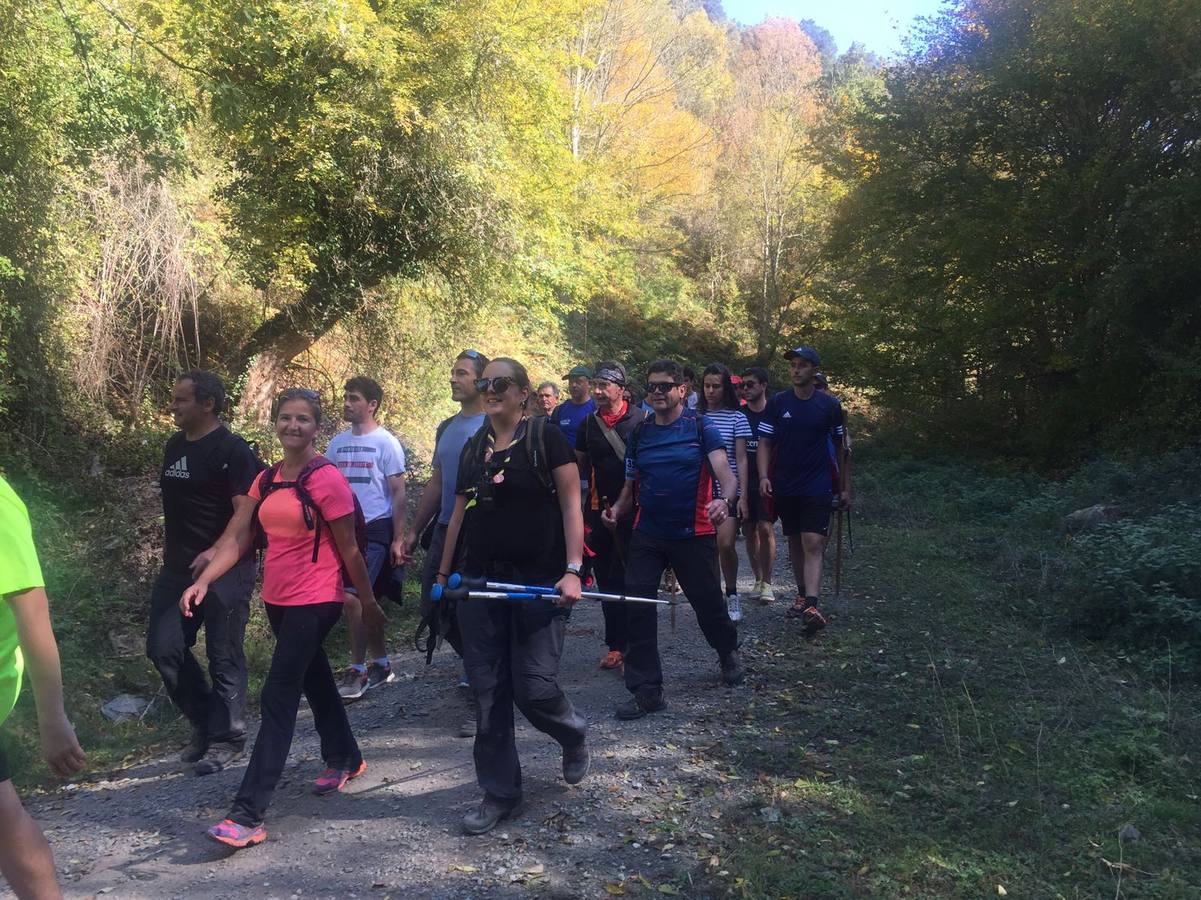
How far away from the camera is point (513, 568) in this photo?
434cm

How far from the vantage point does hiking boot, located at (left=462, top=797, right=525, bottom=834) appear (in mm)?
4250

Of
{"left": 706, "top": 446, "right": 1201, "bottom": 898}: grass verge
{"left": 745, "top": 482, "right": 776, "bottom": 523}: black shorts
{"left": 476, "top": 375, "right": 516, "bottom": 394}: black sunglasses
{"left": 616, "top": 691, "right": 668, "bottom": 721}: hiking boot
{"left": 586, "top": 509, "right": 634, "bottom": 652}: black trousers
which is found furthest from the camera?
{"left": 745, "top": 482, "right": 776, "bottom": 523}: black shorts

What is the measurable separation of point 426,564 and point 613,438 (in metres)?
1.46

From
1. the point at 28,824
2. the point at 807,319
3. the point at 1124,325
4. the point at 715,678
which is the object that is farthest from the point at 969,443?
the point at 28,824

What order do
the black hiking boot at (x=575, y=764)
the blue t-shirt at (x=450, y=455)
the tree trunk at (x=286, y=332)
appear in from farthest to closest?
the tree trunk at (x=286, y=332) → the blue t-shirt at (x=450, y=455) → the black hiking boot at (x=575, y=764)

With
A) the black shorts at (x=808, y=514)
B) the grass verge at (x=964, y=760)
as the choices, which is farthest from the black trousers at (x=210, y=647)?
the black shorts at (x=808, y=514)

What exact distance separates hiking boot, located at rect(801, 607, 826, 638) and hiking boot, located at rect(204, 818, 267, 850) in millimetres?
4450

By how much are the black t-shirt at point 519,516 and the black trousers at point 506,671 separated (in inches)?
7.4

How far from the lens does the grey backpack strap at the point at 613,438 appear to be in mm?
6301

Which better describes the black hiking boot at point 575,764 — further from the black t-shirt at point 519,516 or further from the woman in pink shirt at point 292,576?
the woman in pink shirt at point 292,576

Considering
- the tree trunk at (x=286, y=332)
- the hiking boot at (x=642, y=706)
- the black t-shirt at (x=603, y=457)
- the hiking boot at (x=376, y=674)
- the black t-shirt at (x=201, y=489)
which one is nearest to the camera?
the black t-shirt at (x=201, y=489)

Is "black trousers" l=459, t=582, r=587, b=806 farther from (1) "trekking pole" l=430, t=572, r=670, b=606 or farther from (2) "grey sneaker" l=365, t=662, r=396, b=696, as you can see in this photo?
(2) "grey sneaker" l=365, t=662, r=396, b=696

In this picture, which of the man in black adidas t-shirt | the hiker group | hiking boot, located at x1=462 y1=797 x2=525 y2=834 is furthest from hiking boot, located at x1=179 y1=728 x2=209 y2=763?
hiking boot, located at x1=462 y1=797 x2=525 y2=834

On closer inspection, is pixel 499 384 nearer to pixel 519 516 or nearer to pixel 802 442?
pixel 519 516
